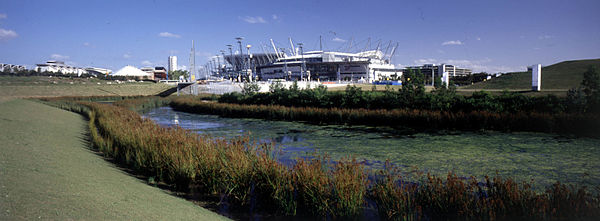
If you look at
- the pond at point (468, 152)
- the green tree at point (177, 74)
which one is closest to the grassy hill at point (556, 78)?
the pond at point (468, 152)

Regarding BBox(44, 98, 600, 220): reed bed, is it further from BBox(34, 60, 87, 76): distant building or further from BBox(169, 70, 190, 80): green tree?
BBox(169, 70, 190, 80): green tree

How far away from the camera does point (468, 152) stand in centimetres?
1108

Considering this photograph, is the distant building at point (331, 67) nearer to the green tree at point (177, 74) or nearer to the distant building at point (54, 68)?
the green tree at point (177, 74)

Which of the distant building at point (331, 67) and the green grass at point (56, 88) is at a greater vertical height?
the distant building at point (331, 67)

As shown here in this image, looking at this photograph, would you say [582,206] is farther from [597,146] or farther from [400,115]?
Answer: [400,115]

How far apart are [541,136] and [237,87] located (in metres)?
52.5

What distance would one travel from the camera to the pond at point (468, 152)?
8422 mm

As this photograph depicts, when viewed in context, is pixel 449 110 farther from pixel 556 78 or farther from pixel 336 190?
pixel 556 78

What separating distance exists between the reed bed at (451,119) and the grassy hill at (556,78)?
72.7 feet

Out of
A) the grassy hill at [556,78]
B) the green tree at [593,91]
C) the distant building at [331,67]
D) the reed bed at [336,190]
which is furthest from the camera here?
the distant building at [331,67]

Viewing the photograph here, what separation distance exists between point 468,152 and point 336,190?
22.6 ft

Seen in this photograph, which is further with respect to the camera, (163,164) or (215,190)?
(163,164)

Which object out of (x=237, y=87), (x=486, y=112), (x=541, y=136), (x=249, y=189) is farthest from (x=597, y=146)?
(x=237, y=87)

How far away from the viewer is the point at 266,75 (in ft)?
462
